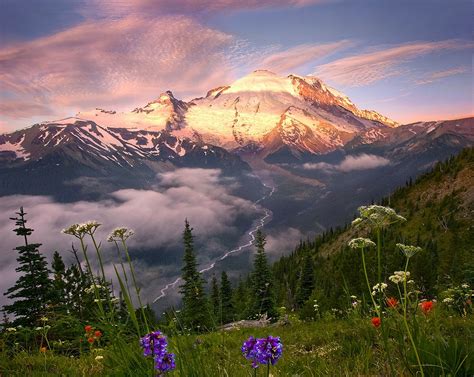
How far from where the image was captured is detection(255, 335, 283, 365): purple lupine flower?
7.54 ft

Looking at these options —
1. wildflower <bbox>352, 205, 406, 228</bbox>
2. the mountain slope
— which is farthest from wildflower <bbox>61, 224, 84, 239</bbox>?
the mountain slope

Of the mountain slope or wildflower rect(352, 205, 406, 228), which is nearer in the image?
wildflower rect(352, 205, 406, 228)

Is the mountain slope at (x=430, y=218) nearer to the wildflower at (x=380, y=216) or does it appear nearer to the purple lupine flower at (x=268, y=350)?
the wildflower at (x=380, y=216)

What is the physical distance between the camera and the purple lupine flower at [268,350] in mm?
2297

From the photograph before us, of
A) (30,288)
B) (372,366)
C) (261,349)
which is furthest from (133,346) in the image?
(30,288)

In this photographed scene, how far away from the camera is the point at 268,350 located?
233cm

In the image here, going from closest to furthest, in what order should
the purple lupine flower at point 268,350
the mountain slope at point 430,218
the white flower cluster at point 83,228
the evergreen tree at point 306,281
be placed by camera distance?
1. the purple lupine flower at point 268,350
2. the white flower cluster at point 83,228
3. the evergreen tree at point 306,281
4. the mountain slope at point 430,218

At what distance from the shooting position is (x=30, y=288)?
3266 cm

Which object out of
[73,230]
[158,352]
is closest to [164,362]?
[158,352]

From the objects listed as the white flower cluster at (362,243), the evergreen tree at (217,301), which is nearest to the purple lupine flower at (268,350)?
the white flower cluster at (362,243)

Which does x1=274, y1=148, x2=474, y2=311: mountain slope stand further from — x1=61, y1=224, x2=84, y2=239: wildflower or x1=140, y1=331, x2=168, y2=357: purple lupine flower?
x1=140, y1=331, x2=168, y2=357: purple lupine flower

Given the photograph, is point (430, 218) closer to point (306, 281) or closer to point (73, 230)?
→ point (306, 281)

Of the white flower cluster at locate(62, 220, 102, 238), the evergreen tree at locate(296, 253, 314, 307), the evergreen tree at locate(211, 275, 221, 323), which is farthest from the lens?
the evergreen tree at locate(296, 253, 314, 307)

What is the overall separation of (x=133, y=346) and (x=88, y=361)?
3929 millimetres
